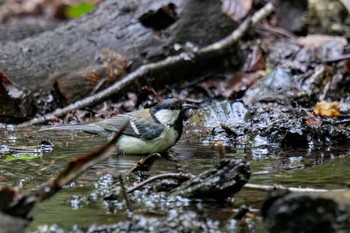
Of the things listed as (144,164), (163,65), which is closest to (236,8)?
(163,65)

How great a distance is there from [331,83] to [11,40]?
370 centimetres

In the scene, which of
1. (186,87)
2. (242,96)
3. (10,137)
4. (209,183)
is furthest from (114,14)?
(209,183)

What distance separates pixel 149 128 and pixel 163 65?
2.46 meters

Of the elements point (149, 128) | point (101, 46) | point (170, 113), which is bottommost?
point (149, 128)

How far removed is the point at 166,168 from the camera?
169 inches

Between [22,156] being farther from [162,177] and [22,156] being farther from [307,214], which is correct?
[307,214]

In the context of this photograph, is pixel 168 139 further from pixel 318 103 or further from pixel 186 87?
pixel 186 87

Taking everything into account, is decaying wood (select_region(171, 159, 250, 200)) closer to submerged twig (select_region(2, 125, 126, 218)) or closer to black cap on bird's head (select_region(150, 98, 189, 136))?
submerged twig (select_region(2, 125, 126, 218))

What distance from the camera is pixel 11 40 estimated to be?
25.1ft

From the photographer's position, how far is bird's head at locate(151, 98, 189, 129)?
517 centimetres

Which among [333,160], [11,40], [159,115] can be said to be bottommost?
[333,160]

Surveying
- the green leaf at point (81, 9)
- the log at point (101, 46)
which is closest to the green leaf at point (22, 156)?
the log at point (101, 46)

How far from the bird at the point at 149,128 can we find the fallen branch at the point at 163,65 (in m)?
1.42

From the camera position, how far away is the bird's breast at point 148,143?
505cm
